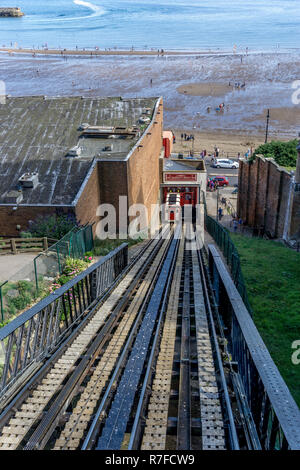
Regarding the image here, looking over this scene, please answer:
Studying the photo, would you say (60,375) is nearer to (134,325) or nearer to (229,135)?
(134,325)

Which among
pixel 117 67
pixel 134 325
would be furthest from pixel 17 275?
Result: pixel 117 67

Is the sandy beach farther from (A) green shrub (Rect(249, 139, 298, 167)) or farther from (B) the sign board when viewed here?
(A) green shrub (Rect(249, 139, 298, 167))

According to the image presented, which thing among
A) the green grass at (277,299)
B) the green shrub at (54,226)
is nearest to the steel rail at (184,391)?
the green grass at (277,299)

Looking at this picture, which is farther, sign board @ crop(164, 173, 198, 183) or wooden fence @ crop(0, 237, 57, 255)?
sign board @ crop(164, 173, 198, 183)

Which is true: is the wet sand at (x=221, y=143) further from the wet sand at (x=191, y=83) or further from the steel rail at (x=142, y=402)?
the steel rail at (x=142, y=402)

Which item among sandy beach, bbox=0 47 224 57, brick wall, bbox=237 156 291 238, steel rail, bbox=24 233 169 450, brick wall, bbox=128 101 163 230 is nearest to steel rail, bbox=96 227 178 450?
steel rail, bbox=24 233 169 450

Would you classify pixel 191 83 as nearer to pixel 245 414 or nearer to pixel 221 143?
pixel 221 143
